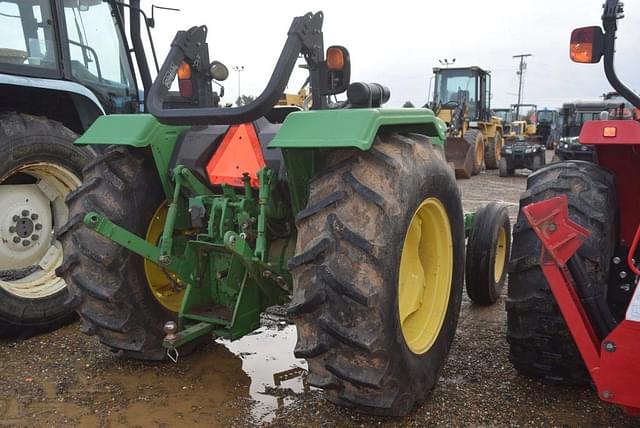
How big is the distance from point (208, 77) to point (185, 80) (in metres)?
0.13

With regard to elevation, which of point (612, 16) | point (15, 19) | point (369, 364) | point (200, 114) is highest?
point (15, 19)

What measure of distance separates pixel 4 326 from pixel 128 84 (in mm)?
2459

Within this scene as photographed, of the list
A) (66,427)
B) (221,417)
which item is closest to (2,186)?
(66,427)

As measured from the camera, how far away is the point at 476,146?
53.2ft

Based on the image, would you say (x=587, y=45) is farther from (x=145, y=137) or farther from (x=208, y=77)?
(x=145, y=137)

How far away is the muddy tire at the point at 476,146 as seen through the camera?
15820mm

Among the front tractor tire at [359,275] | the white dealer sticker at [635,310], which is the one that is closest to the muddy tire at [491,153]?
the front tractor tire at [359,275]

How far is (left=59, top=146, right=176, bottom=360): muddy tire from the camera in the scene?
330 cm

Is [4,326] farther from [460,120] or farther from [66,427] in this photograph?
[460,120]

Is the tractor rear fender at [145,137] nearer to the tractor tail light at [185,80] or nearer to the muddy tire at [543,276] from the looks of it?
the tractor tail light at [185,80]

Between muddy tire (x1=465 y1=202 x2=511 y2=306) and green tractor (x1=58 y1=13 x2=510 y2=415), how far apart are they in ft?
4.21

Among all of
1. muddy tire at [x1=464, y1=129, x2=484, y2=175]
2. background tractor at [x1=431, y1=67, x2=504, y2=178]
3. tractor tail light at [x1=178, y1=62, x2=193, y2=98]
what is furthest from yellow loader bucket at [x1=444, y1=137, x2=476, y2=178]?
tractor tail light at [x1=178, y1=62, x2=193, y2=98]

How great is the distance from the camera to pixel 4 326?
411 cm

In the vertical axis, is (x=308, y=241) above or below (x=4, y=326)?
above
